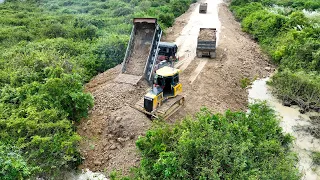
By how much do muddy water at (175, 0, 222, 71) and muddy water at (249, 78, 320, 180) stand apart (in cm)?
418

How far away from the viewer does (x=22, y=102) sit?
1123 centimetres

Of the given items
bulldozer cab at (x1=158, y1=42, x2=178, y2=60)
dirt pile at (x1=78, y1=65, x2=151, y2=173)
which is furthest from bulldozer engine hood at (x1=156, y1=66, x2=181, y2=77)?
bulldozer cab at (x1=158, y1=42, x2=178, y2=60)

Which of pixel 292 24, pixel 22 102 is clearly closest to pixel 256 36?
pixel 292 24

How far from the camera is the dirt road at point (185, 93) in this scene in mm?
11422

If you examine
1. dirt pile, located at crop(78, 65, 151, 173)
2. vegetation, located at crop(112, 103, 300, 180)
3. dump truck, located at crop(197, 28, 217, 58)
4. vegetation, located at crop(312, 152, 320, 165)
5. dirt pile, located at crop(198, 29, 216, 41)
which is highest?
dirt pile, located at crop(198, 29, 216, 41)

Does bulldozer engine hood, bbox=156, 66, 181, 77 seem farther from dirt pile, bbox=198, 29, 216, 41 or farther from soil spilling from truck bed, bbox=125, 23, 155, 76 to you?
dirt pile, bbox=198, 29, 216, 41

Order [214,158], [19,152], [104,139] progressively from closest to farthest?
[214,158] < [19,152] < [104,139]

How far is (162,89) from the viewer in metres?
12.4

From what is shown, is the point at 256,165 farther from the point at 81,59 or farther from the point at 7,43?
the point at 7,43

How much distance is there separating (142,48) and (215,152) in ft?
32.2

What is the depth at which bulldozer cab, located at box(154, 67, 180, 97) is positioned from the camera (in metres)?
12.3

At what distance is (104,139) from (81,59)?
26.6ft

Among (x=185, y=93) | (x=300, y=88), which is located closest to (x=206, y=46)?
(x=185, y=93)

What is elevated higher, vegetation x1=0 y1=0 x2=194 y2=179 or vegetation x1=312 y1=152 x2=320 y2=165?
vegetation x1=0 y1=0 x2=194 y2=179
